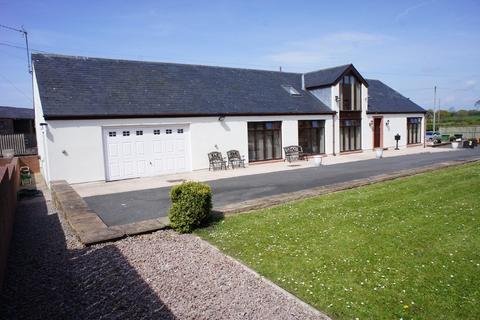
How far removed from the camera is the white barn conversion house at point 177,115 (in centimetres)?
1543

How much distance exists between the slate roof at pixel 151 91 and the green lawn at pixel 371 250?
10.6m

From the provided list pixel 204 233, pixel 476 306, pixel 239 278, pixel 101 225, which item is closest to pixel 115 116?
pixel 101 225

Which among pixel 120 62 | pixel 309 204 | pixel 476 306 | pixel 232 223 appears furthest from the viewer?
pixel 120 62

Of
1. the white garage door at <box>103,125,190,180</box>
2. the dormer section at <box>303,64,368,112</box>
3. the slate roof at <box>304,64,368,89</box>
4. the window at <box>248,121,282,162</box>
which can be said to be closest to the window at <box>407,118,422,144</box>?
the dormer section at <box>303,64,368,112</box>

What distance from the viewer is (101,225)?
7492mm

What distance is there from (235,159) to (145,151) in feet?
16.9

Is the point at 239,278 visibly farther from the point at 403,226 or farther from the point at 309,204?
the point at 309,204

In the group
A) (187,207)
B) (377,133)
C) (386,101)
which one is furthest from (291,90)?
(187,207)

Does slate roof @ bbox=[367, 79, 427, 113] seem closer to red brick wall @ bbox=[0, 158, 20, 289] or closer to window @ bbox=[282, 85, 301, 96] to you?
window @ bbox=[282, 85, 301, 96]

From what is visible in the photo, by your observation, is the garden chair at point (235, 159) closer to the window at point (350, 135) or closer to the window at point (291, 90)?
the window at point (291, 90)

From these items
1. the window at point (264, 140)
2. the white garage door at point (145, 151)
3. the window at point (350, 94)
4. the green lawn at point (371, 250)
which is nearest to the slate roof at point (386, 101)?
the window at point (350, 94)

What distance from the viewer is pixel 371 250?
19.3 feet

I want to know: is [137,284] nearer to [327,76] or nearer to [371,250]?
[371,250]

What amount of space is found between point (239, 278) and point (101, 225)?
12.5 ft
